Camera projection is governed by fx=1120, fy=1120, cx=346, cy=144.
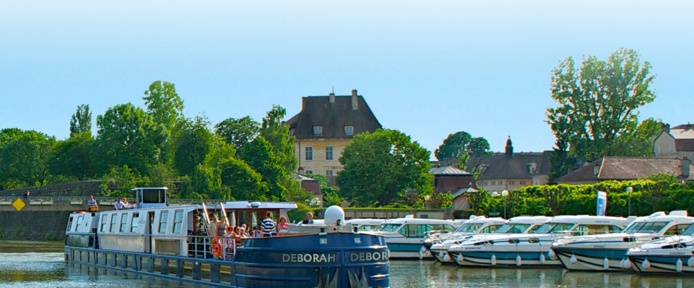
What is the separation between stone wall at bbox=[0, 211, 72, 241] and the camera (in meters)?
110

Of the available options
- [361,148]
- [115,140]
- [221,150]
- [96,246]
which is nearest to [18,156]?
[115,140]

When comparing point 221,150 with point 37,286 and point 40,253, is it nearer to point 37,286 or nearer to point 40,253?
point 40,253

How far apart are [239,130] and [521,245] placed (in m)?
80.9

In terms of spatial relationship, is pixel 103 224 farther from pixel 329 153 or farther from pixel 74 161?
pixel 329 153

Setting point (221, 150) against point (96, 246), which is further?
point (221, 150)

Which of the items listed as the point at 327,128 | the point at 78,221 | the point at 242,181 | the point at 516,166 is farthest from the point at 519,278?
the point at 516,166

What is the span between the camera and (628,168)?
99000mm

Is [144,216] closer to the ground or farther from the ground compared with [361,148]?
closer to the ground

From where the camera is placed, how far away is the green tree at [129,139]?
11569 cm

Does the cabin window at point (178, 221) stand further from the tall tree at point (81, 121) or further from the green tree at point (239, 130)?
the tall tree at point (81, 121)

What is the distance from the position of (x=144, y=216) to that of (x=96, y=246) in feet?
34.5

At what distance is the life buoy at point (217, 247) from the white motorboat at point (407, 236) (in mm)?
23139

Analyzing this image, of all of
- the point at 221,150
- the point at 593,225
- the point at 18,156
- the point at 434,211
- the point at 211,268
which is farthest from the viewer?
the point at 18,156

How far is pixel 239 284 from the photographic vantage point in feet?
114
